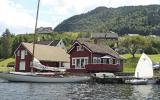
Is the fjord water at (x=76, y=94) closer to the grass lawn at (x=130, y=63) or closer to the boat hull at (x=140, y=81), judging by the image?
Answer: the boat hull at (x=140, y=81)

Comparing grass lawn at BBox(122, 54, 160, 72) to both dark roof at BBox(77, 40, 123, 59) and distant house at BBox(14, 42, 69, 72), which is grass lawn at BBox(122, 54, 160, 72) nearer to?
dark roof at BBox(77, 40, 123, 59)

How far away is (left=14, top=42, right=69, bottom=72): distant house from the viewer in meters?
96.8

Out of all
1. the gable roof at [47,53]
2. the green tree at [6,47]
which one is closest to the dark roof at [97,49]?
the gable roof at [47,53]

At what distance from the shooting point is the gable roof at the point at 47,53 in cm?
9694

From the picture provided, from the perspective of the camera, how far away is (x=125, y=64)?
111 metres

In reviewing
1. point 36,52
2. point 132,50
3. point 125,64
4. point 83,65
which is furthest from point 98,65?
point 132,50

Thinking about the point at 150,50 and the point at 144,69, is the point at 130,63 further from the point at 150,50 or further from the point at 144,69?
the point at 144,69

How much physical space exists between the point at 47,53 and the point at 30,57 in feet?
20.1

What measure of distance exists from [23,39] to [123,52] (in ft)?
169

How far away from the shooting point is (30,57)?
96.4 m

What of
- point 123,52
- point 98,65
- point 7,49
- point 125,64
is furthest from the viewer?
point 7,49

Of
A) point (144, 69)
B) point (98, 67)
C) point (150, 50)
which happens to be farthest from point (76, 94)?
point (150, 50)

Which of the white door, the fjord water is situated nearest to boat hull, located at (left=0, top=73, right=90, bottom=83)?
the fjord water

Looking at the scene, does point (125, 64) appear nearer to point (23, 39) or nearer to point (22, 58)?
point (22, 58)
